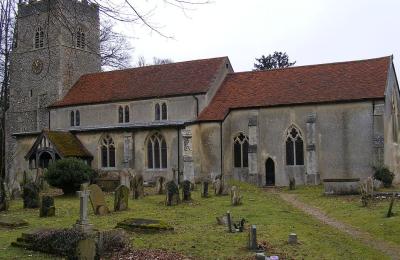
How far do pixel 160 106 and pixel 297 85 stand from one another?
9694 millimetres

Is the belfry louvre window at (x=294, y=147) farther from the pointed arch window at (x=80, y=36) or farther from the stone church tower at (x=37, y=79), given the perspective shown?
the pointed arch window at (x=80, y=36)

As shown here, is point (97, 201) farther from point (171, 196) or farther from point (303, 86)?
point (303, 86)

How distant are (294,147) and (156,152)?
29.9 feet

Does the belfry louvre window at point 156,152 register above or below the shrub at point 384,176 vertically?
above

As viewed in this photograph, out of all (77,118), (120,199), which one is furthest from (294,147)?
(77,118)

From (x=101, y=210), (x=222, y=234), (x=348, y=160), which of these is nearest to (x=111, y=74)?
(x=348, y=160)

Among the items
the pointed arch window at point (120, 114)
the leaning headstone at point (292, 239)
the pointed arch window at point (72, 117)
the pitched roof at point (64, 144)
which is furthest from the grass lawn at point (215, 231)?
the pointed arch window at point (72, 117)

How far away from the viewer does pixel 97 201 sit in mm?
18203

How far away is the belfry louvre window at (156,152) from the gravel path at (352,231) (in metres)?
12.5

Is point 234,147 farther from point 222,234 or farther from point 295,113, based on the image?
point 222,234

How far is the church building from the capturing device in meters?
30.0

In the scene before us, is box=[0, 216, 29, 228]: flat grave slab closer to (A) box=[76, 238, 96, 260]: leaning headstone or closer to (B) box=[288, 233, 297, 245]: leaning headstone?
(A) box=[76, 238, 96, 260]: leaning headstone

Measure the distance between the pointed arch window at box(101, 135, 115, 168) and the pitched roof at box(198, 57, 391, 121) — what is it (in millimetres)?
6889

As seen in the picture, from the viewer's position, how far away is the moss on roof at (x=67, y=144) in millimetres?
33688
